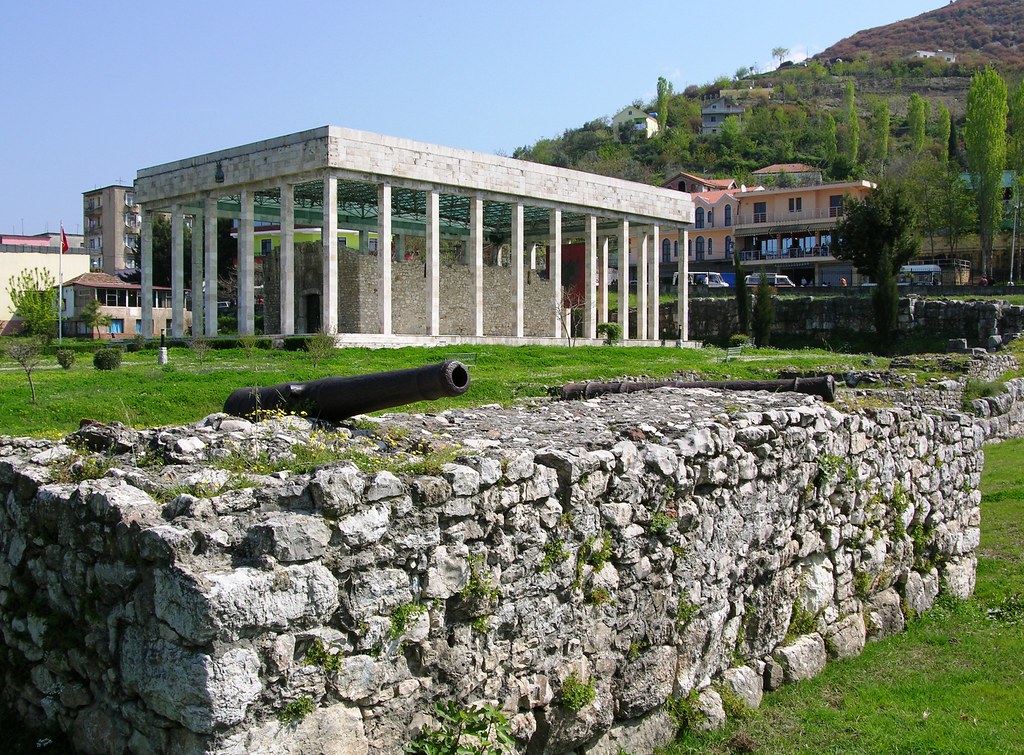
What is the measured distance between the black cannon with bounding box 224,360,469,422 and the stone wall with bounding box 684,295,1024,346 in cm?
4153

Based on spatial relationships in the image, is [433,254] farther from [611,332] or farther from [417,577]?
[417,577]

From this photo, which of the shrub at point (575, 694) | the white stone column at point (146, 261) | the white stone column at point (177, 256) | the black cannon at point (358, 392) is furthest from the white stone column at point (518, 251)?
the shrub at point (575, 694)

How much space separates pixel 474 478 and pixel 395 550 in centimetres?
64

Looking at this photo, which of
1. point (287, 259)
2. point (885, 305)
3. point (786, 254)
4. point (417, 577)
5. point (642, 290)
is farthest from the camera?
point (786, 254)

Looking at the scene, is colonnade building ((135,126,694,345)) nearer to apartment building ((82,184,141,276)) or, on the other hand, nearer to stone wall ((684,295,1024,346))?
stone wall ((684,295,1024,346))

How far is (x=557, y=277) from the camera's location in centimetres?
4684

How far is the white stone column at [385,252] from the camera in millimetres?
37375

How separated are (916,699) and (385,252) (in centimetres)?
3251

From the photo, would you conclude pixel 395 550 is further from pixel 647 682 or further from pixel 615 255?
pixel 615 255

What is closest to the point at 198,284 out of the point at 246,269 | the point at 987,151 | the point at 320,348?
the point at 246,269

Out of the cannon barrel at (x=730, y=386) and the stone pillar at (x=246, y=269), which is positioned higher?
the stone pillar at (x=246, y=269)

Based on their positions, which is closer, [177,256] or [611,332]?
[177,256]

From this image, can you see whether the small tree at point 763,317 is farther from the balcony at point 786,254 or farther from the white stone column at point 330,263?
the balcony at point 786,254

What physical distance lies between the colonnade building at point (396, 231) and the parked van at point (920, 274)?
16.3 m
